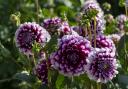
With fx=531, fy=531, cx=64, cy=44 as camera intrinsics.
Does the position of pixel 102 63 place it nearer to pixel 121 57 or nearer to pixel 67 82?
pixel 67 82

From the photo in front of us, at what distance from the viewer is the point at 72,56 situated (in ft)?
5.87

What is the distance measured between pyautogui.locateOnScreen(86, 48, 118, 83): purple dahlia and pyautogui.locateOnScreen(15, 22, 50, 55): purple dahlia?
0.98 feet

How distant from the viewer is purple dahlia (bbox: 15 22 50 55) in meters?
1.99

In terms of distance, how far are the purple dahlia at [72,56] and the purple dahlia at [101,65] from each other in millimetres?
43

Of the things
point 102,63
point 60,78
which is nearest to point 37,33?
point 60,78

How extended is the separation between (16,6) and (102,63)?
3.08 meters

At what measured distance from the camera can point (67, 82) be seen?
1994 mm

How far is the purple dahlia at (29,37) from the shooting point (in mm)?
1990

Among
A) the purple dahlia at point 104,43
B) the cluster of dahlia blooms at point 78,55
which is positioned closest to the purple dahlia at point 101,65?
the cluster of dahlia blooms at point 78,55

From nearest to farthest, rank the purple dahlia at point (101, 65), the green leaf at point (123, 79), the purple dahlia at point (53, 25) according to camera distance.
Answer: the purple dahlia at point (101, 65)
the green leaf at point (123, 79)
the purple dahlia at point (53, 25)

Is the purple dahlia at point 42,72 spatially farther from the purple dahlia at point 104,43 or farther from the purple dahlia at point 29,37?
the purple dahlia at point 104,43

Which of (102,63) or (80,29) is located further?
(80,29)

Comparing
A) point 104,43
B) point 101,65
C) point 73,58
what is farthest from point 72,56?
point 104,43

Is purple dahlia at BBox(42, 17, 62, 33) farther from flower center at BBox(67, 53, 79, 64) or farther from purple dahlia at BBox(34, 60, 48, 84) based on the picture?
flower center at BBox(67, 53, 79, 64)
